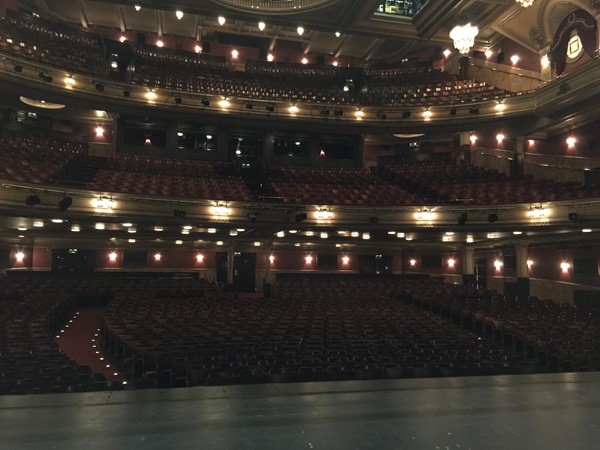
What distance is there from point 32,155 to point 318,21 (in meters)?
15.2

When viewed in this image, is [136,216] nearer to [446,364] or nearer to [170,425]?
[446,364]

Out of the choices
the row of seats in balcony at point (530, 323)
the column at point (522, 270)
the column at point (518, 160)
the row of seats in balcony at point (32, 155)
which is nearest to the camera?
the row of seats in balcony at point (530, 323)

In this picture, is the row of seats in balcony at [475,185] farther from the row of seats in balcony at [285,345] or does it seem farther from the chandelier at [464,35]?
the row of seats in balcony at [285,345]

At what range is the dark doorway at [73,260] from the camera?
68.8 ft

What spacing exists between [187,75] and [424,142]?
1521 cm

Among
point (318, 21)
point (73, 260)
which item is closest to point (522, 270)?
point (318, 21)

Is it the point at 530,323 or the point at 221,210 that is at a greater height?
the point at 221,210

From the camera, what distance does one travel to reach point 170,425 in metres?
2.30

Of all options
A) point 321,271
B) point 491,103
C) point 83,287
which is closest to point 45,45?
point 83,287

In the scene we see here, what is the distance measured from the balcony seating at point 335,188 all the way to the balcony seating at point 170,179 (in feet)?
6.84

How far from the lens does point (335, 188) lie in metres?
18.8

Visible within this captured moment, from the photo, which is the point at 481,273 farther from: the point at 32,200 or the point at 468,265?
the point at 32,200

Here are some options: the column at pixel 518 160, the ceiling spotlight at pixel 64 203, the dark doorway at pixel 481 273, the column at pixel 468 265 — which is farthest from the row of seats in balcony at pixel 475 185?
the ceiling spotlight at pixel 64 203

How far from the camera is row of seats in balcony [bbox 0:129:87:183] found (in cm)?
1367
